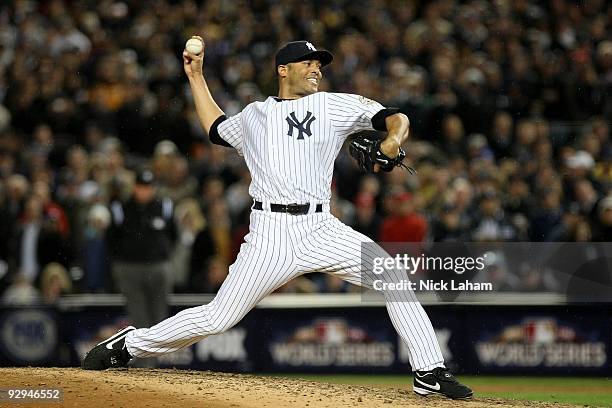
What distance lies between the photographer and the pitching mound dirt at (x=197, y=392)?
5844 millimetres

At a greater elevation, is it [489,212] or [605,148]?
[605,148]

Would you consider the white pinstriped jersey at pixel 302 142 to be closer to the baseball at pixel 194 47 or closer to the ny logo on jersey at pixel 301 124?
the ny logo on jersey at pixel 301 124

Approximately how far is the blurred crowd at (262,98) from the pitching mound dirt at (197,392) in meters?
3.27

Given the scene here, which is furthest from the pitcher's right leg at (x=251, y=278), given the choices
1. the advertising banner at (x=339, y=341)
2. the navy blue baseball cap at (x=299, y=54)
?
the advertising banner at (x=339, y=341)

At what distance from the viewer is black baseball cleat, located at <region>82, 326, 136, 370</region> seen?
256 inches

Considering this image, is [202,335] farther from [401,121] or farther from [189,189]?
[189,189]

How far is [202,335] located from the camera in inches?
240

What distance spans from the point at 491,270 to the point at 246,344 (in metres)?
2.26

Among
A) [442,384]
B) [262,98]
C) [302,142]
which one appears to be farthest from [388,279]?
[262,98]

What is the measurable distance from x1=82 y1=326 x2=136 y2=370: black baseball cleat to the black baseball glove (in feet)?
5.45

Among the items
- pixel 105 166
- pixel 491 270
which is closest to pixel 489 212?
pixel 491 270

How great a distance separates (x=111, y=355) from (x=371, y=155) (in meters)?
1.97

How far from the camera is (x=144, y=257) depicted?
9398 mm

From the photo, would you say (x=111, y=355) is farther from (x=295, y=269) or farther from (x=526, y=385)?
(x=526, y=385)
